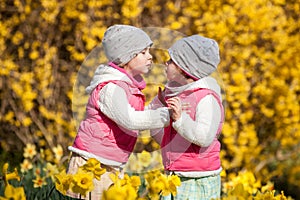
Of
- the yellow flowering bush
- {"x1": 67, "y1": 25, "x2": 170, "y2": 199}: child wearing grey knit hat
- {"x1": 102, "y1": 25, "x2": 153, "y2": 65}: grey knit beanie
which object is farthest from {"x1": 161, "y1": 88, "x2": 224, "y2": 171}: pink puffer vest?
the yellow flowering bush

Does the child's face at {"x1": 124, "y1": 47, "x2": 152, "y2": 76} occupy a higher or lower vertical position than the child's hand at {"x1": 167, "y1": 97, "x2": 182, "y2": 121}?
higher

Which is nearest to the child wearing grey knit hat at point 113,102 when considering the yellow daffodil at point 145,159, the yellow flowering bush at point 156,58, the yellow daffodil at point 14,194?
A: the yellow daffodil at point 145,159

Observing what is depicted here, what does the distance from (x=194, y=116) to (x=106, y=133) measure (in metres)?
0.39

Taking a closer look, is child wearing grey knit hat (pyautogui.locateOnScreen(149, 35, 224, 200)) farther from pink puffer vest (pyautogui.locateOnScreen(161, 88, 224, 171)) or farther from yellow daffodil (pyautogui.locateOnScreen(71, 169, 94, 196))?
yellow daffodil (pyautogui.locateOnScreen(71, 169, 94, 196))

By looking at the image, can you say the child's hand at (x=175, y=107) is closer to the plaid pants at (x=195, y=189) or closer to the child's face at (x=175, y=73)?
the child's face at (x=175, y=73)

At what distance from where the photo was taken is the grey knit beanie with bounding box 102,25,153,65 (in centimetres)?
267

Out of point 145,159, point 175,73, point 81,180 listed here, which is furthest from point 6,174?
point 145,159

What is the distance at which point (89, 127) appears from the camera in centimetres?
270

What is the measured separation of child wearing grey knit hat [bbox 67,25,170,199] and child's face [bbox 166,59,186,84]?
110mm

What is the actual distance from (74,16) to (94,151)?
2.75m

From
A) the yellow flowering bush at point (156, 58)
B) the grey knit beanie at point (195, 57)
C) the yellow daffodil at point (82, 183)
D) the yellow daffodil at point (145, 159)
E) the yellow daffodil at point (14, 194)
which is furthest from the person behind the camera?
the yellow flowering bush at point (156, 58)

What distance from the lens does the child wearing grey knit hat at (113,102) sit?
262 cm

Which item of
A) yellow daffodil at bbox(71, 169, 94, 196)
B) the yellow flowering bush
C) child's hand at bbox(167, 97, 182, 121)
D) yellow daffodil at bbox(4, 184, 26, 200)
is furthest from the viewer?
the yellow flowering bush

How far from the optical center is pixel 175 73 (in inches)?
104
